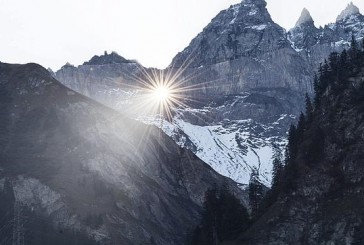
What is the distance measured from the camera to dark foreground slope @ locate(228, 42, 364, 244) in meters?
98.3

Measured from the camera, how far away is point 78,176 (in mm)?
153125

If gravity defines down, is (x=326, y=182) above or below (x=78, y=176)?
below

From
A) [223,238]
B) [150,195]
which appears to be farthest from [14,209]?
[223,238]

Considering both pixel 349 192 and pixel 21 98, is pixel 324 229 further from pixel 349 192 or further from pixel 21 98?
pixel 21 98

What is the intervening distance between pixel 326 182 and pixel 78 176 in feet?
223

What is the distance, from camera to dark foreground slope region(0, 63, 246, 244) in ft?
440

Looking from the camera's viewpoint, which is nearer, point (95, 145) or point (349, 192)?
point (349, 192)

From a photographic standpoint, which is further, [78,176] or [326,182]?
[78,176]

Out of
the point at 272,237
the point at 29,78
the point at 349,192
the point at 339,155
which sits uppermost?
the point at 29,78

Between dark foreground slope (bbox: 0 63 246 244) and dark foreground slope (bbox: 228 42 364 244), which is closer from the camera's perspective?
dark foreground slope (bbox: 228 42 364 244)

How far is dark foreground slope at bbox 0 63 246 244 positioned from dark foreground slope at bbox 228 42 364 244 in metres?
40.4

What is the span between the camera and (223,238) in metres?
113

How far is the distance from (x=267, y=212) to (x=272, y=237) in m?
7.39

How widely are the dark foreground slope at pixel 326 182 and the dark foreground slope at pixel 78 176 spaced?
40415 millimetres
